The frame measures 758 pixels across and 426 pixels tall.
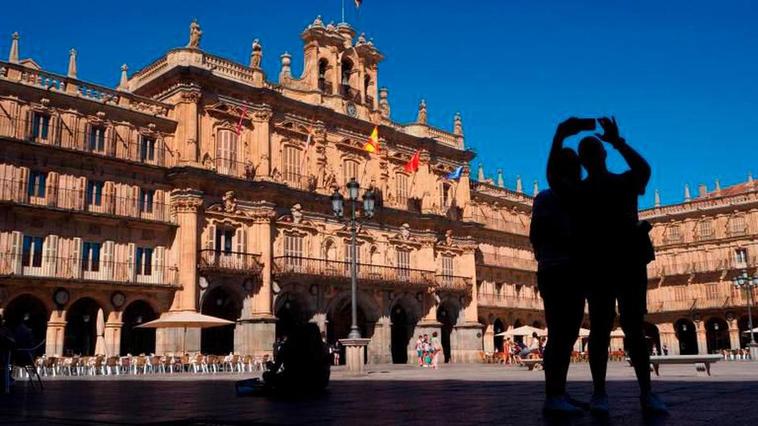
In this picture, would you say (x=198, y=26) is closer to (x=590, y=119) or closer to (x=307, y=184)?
(x=307, y=184)

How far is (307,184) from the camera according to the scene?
38.9 m

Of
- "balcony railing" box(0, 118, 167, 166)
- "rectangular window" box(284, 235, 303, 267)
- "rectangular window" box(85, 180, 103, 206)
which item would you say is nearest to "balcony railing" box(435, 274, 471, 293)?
"rectangular window" box(284, 235, 303, 267)

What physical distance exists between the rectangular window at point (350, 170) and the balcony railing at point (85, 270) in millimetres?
12281

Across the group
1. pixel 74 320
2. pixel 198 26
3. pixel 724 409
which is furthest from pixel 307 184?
pixel 724 409

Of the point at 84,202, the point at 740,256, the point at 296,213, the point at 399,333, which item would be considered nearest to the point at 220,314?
the point at 296,213

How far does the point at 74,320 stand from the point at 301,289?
425 inches

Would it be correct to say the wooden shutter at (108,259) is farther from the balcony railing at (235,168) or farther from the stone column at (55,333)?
the balcony railing at (235,168)

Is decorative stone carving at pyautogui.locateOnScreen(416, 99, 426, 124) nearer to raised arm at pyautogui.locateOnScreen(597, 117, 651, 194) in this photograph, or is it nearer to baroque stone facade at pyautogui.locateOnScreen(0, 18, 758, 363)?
baroque stone facade at pyautogui.locateOnScreen(0, 18, 758, 363)

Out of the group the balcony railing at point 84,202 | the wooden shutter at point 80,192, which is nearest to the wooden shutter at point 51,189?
the balcony railing at point 84,202

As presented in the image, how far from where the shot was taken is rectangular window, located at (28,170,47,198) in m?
29.4

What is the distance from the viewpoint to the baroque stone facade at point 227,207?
97.4 ft

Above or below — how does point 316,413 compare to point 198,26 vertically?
below

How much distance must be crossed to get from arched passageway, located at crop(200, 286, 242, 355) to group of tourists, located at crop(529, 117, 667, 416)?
29.8 metres

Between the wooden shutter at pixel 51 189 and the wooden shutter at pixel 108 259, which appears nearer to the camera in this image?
the wooden shutter at pixel 51 189
